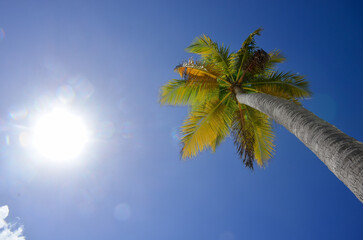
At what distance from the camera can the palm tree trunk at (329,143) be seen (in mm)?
2496

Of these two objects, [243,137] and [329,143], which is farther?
[243,137]

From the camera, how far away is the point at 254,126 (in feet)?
27.8

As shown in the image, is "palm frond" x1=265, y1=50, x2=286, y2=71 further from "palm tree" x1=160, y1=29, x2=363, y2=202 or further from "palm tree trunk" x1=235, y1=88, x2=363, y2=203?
"palm tree trunk" x1=235, y1=88, x2=363, y2=203

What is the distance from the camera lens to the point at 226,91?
28.0 feet

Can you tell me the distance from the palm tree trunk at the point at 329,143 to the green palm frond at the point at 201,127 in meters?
3.27

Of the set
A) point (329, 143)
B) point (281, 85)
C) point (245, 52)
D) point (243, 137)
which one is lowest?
point (329, 143)

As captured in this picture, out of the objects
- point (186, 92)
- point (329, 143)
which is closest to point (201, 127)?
point (186, 92)

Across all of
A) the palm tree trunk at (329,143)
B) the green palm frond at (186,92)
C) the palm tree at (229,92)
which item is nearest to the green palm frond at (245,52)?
the palm tree at (229,92)

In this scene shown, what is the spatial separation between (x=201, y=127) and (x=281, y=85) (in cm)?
369

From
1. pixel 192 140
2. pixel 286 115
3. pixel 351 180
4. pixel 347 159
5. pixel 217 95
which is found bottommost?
pixel 351 180

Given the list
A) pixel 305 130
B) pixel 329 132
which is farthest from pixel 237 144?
pixel 329 132

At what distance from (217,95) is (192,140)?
2.18 m

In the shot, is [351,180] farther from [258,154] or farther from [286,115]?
[258,154]

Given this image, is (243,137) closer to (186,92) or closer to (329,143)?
(186,92)
